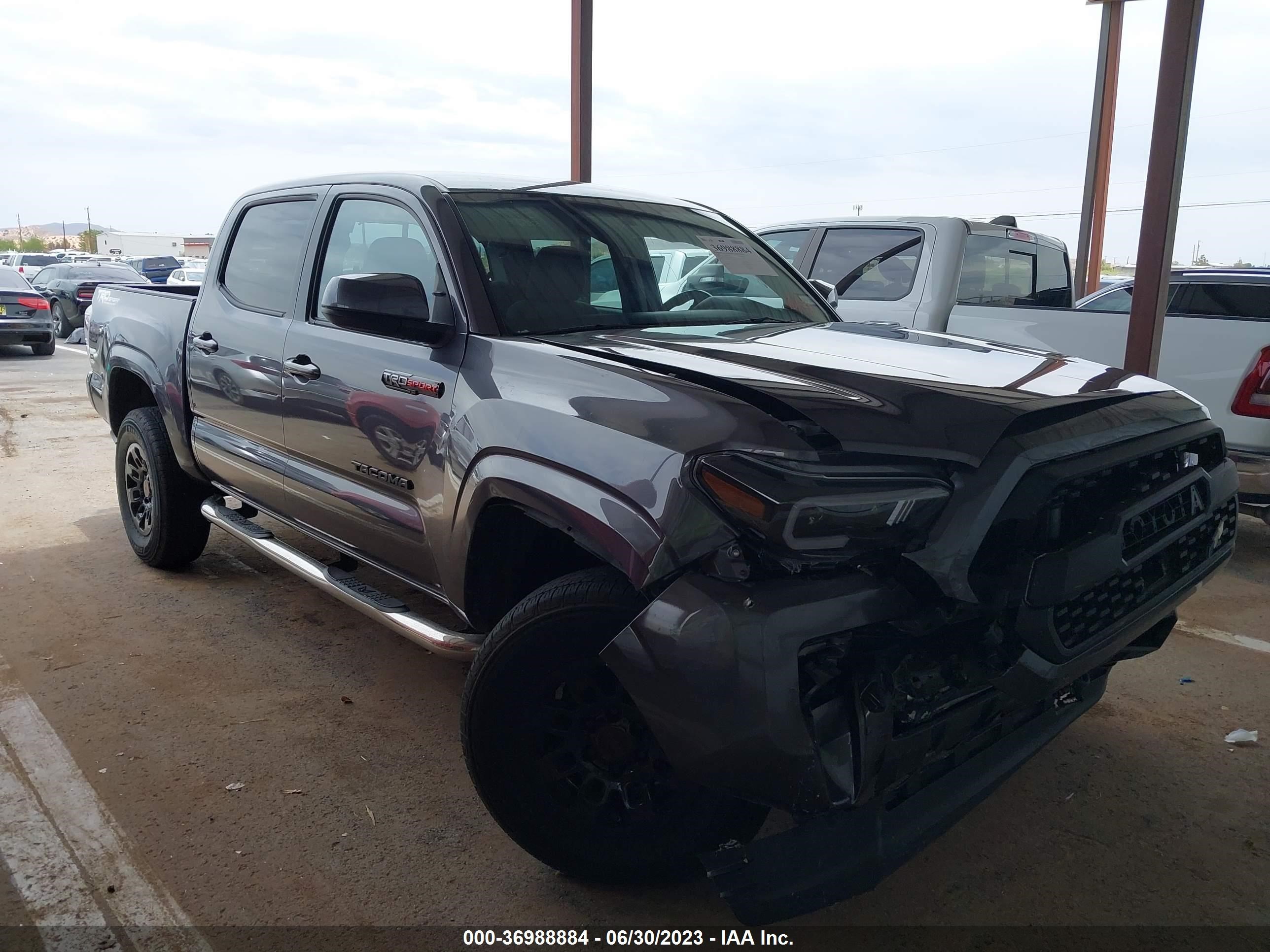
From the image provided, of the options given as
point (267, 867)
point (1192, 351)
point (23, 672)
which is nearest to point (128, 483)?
point (23, 672)

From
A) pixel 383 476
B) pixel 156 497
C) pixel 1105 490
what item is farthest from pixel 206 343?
pixel 1105 490

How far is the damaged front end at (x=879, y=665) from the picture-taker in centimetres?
194

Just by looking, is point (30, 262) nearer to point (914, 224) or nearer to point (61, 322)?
point (61, 322)

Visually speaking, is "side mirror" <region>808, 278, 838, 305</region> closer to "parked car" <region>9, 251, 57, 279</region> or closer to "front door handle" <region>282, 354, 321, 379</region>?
"front door handle" <region>282, 354, 321, 379</region>

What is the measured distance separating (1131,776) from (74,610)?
4.30 metres

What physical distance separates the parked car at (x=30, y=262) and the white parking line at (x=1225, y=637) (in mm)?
34162

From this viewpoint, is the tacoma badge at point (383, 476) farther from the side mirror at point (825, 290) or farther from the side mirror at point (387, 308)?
the side mirror at point (825, 290)

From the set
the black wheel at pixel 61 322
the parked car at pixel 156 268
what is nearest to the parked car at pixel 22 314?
the black wheel at pixel 61 322

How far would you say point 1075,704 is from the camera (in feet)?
8.96

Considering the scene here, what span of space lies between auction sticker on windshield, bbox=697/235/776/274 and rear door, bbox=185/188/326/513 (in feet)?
4.96

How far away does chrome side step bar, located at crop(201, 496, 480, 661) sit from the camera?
2.88 metres

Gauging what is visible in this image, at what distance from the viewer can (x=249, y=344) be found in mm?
4012

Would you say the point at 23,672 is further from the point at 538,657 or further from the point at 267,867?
the point at 538,657

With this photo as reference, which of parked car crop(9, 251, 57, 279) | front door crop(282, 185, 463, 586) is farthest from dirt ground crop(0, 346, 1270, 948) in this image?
parked car crop(9, 251, 57, 279)
